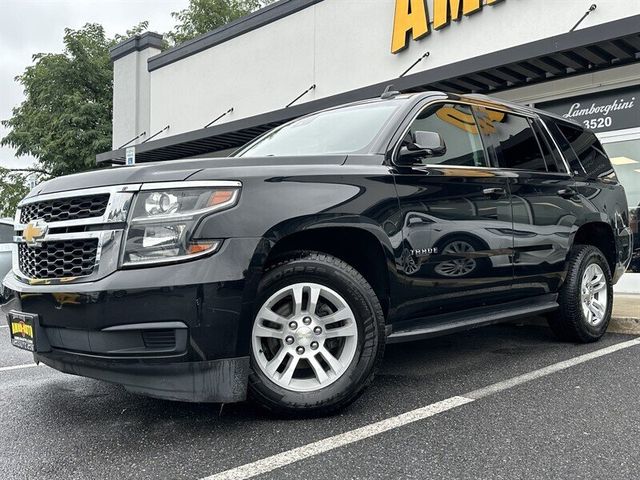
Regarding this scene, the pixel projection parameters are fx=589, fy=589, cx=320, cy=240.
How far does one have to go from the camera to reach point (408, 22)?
11.0 m

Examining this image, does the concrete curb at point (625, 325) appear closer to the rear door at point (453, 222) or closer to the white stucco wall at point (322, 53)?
the rear door at point (453, 222)

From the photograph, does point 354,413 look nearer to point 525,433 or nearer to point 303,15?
point 525,433

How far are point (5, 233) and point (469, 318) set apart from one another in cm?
722

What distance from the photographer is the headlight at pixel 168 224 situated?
268 cm

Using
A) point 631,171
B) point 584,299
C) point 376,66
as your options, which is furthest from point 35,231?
point 376,66

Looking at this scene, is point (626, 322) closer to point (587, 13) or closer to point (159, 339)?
point (159, 339)

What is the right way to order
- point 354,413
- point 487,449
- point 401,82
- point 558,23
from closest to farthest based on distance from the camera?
point 487,449
point 354,413
point 558,23
point 401,82

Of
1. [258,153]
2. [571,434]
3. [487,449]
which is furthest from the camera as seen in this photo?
[258,153]

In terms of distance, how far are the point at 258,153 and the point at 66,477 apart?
2.26 meters

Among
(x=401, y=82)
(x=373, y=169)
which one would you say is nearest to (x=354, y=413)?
(x=373, y=169)

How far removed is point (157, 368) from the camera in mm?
2656

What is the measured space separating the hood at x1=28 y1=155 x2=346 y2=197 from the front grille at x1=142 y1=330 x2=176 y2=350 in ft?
2.32

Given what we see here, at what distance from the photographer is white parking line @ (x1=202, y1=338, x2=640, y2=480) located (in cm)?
243

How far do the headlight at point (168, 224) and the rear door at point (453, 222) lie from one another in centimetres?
115
